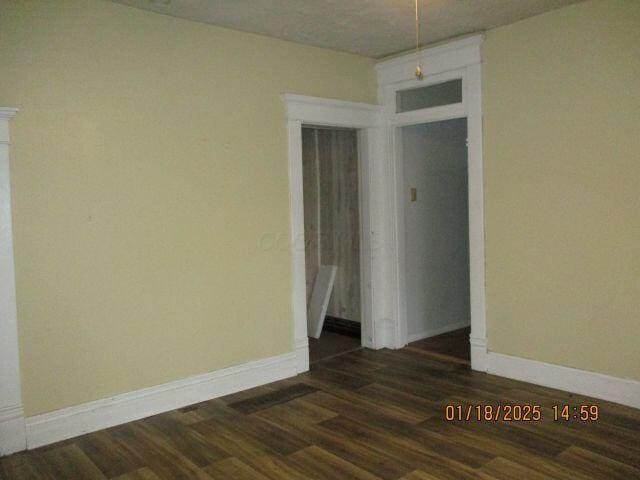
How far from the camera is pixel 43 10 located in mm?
3240

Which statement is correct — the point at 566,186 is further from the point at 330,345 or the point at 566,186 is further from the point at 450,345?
the point at 330,345

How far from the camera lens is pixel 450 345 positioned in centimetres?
514

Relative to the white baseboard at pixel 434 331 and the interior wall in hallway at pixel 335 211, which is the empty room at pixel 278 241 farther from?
the interior wall in hallway at pixel 335 211

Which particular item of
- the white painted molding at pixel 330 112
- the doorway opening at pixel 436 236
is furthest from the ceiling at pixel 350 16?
the doorway opening at pixel 436 236

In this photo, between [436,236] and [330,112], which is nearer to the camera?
[330,112]

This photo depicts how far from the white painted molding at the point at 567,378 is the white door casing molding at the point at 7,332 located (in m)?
3.18

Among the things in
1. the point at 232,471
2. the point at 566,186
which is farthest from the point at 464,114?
the point at 232,471

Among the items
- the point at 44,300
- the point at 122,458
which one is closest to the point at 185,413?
the point at 122,458

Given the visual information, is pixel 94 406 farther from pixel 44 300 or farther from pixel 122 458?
pixel 44 300

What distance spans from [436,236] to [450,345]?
102cm

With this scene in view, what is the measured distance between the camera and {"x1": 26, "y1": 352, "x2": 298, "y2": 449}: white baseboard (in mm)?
3332

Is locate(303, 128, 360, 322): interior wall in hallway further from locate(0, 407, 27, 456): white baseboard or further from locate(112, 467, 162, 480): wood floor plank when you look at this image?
locate(0, 407, 27, 456): white baseboard

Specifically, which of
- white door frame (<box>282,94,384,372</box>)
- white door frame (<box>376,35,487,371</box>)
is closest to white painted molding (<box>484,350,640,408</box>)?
white door frame (<box>376,35,487,371</box>)

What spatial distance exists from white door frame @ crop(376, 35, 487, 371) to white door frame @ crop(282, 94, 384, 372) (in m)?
0.16
